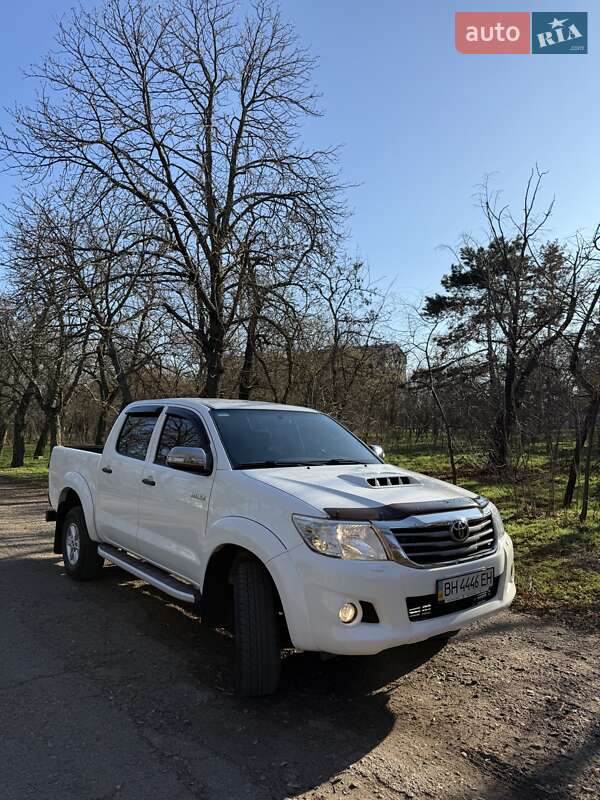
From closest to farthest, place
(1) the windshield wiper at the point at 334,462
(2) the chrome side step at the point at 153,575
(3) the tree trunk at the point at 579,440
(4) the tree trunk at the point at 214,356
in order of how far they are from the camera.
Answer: (2) the chrome side step at the point at 153,575 → (1) the windshield wiper at the point at 334,462 → (3) the tree trunk at the point at 579,440 → (4) the tree trunk at the point at 214,356

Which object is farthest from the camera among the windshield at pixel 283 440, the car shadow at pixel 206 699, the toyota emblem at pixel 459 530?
the windshield at pixel 283 440

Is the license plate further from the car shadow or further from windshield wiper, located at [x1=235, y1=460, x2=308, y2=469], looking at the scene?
windshield wiper, located at [x1=235, y1=460, x2=308, y2=469]

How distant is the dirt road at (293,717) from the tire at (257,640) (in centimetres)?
18

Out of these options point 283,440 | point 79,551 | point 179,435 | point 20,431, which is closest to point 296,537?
point 283,440

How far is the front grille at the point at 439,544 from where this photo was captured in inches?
135

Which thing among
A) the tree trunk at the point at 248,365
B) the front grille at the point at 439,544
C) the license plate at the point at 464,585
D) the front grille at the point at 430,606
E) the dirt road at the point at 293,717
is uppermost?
the tree trunk at the point at 248,365

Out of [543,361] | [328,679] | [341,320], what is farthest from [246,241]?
[328,679]

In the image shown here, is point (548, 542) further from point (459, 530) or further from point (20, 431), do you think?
point (20, 431)

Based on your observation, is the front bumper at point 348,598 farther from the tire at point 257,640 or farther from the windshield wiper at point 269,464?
the windshield wiper at point 269,464

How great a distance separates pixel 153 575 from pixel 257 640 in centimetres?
150

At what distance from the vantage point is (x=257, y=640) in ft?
11.6

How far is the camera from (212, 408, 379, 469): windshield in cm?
446

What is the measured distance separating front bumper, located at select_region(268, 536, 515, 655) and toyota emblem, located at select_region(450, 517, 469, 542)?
28cm

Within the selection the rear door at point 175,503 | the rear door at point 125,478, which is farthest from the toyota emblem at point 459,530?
the rear door at point 125,478
